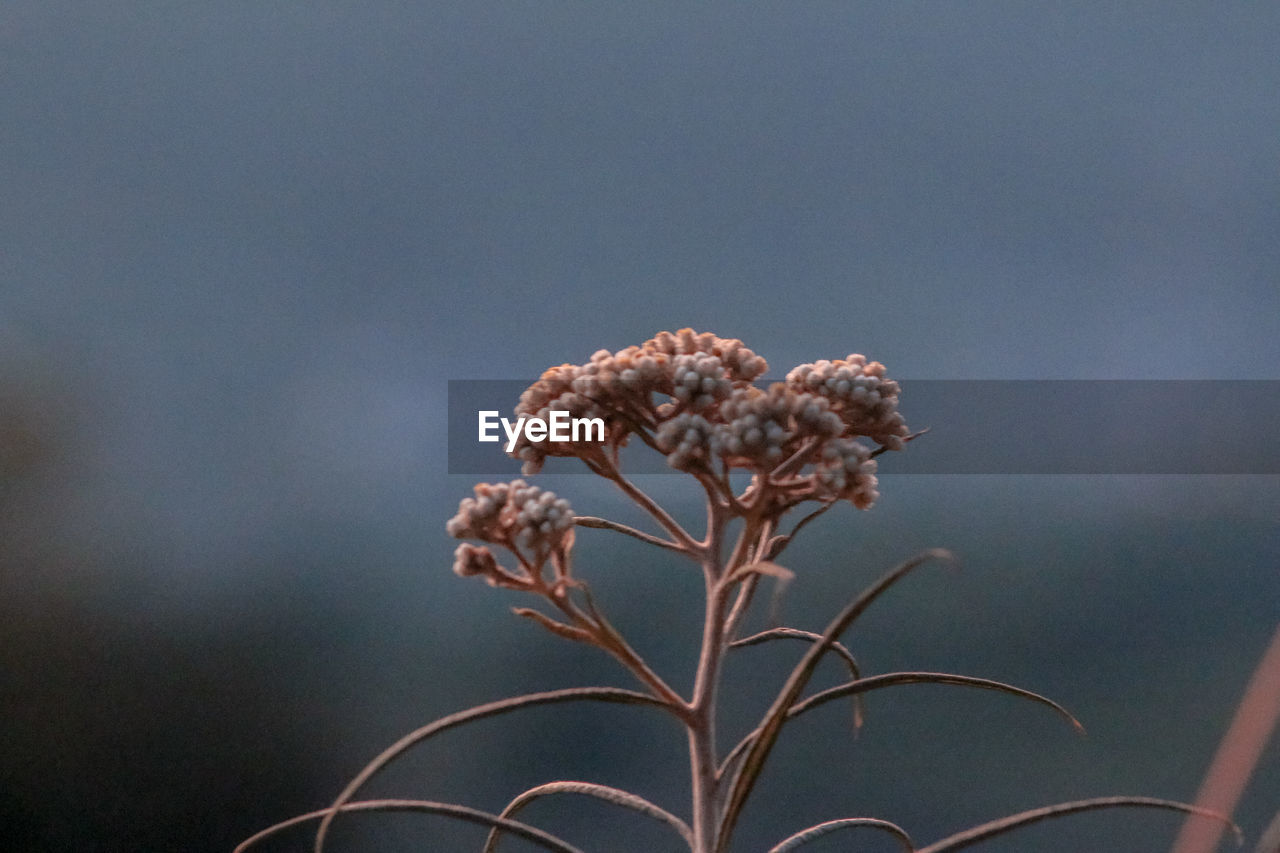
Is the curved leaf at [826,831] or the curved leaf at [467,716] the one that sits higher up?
the curved leaf at [467,716]

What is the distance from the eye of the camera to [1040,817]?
17.2 inches

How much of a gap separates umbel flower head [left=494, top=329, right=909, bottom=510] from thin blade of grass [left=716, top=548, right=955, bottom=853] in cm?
8

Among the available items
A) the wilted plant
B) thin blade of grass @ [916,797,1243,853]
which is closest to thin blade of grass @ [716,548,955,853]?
the wilted plant

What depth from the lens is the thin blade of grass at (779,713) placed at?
1.28 feet

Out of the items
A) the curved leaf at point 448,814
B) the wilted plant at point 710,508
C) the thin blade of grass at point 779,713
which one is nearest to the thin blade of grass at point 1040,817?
the wilted plant at point 710,508

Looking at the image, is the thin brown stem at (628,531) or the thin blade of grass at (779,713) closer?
the thin blade of grass at (779,713)

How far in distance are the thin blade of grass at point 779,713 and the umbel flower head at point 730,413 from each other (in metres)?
0.08

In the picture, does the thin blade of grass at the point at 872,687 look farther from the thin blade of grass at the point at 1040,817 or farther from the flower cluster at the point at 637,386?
the flower cluster at the point at 637,386

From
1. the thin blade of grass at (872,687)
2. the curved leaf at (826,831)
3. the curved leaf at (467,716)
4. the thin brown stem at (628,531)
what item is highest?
the thin brown stem at (628,531)

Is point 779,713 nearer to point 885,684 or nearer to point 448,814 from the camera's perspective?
point 885,684

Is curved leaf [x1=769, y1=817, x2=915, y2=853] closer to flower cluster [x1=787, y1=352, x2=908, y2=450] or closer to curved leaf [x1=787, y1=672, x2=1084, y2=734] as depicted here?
curved leaf [x1=787, y1=672, x2=1084, y2=734]

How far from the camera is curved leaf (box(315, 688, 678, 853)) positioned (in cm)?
39

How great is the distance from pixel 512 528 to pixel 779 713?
0.66ft

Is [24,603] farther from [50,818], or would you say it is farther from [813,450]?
[813,450]
